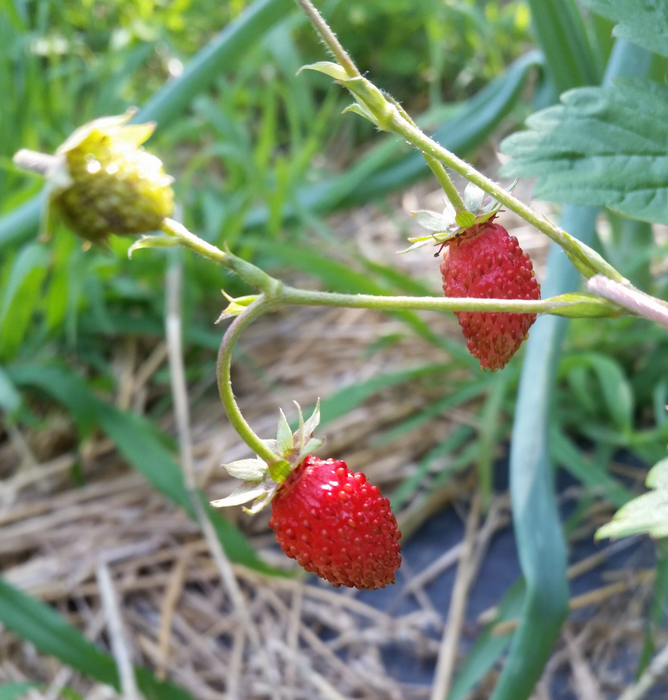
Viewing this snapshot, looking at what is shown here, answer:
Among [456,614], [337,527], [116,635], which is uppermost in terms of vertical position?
[337,527]

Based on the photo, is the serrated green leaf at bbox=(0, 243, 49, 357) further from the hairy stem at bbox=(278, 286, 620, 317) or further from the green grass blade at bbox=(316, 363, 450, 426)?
the hairy stem at bbox=(278, 286, 620, 317)

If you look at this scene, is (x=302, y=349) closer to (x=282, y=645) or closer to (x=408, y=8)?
(x=282, y=645)

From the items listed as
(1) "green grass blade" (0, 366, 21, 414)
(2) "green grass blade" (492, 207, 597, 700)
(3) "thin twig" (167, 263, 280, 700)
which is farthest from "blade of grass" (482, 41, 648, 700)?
(1) "green grass blade" (0, 366, 21, 414)

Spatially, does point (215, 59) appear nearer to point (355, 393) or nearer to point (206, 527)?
point (355, 393)

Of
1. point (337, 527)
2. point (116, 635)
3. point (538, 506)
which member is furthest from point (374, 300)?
point (116, 635)

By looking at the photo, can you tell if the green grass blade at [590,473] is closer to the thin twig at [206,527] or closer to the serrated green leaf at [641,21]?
the thin twig at [206,527]

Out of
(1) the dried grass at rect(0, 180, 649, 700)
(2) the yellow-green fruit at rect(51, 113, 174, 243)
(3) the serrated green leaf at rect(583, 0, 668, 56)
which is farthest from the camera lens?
(1) the dried grass at rect(0, 180, 649, 700)

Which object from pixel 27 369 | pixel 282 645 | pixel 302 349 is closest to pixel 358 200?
pixel 302 349
